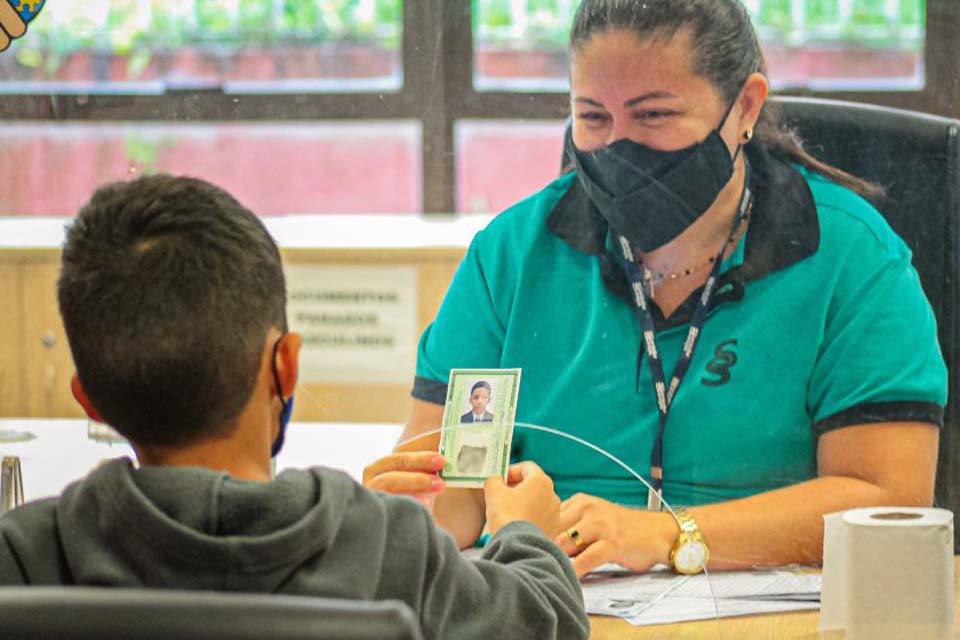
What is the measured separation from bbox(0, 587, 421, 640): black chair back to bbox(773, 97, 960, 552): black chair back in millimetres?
1126

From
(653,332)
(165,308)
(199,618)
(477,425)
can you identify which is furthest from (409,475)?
(199,618)

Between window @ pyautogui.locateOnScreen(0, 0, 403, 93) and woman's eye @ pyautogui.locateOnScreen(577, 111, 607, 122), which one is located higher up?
window @ pyautogui.locateOnScreen(0, 0, 403, 93)

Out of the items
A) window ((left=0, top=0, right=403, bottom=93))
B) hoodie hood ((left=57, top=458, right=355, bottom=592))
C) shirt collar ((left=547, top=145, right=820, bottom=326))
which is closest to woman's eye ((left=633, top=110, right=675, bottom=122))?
shirt collar ((left=547, top=145, right=820, bottom=326))

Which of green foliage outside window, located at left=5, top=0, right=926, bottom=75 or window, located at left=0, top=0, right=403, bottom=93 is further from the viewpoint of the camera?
window, located at left=0, top=0, right=403, bottom=93

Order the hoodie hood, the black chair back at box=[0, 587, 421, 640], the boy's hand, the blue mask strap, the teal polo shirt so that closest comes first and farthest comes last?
the black chair back at box=[0, 587, 421, 640] → the hoodie hood → the blue mask strap → the boy's hand → the teal polo shirt

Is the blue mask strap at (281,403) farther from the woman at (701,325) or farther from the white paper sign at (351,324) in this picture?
the white paper sign at (351,324)

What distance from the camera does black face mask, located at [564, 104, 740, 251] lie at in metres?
1.76

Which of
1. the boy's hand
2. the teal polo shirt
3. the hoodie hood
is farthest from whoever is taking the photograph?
the teal polo shirt

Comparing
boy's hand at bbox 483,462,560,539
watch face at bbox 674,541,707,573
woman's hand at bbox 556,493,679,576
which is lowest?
watch face at bbox 674,541,707,573

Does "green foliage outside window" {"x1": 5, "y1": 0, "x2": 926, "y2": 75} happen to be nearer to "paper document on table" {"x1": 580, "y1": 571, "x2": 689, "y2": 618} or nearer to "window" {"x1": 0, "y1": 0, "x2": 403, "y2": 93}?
"window" {"x1": 0, "y1": 0, "x2": 403, "y2": 93}

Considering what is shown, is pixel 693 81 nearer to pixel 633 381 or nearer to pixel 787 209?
pixel 787 209

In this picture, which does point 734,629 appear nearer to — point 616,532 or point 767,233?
point 616,532

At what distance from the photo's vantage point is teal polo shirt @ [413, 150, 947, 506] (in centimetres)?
176

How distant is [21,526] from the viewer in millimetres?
1224
